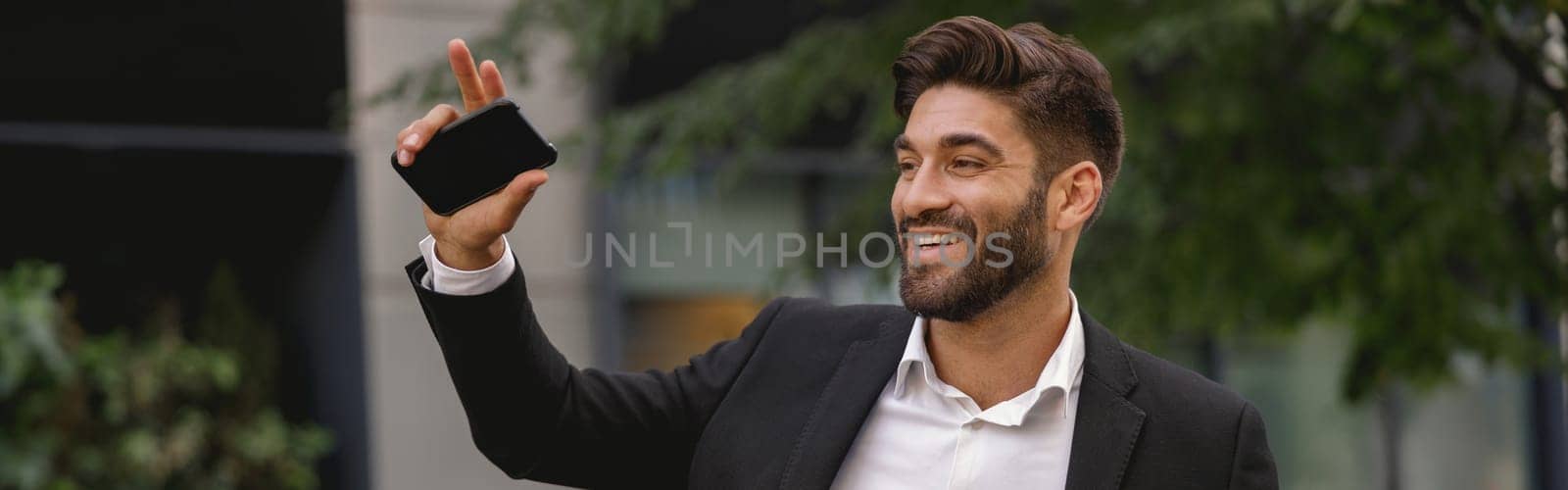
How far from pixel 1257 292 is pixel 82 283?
577 centimetres

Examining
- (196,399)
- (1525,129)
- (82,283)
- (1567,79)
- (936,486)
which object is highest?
(1567,79)

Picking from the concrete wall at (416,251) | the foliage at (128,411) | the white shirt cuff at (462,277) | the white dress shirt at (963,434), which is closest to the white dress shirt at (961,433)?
the white dress shirt at (963,434)

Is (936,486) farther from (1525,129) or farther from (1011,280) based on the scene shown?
(1525,129)

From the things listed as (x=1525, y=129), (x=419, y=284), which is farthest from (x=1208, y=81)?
(x=419, y=284)

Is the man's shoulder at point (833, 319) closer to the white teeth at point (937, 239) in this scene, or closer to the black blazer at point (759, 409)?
the black blazer at point (759, 409)

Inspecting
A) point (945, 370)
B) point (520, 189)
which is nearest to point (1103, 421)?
point (945, 370)

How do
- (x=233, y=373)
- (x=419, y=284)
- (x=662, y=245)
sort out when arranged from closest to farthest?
1. (x=419, y=284)
2. (x=233, y=373)
3. (x=662, y=245)

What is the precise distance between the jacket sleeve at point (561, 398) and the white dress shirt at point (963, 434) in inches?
10.4

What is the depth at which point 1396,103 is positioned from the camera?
5.54 meters

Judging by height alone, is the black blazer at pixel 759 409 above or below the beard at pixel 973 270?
below

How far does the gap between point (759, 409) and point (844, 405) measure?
14 cm

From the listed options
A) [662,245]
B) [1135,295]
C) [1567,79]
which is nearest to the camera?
[1567,79]

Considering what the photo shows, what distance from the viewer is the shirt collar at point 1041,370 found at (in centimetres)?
246

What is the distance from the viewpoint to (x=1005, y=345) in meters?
2.49
